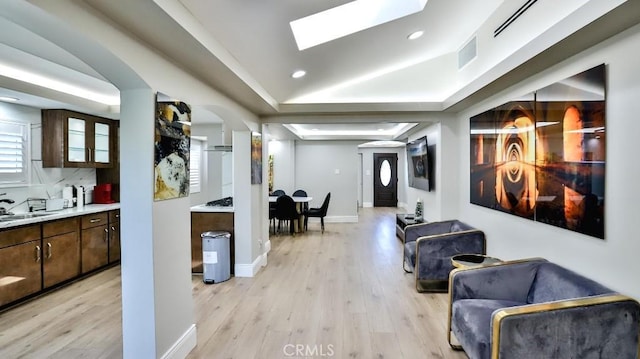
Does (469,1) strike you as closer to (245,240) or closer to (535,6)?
(535,6)

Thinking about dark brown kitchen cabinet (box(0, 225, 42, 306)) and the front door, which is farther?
the front door

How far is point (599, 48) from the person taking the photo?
7.29ft

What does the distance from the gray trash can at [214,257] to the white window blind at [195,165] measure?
3.39 metres

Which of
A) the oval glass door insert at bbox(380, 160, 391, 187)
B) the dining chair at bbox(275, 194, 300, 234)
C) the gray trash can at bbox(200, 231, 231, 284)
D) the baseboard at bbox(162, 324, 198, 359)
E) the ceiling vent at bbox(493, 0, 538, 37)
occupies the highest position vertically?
the ceiling vent at bbox(493, 0, 538, 37)

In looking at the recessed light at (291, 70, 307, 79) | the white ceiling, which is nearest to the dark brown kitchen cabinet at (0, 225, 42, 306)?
the white ceiling

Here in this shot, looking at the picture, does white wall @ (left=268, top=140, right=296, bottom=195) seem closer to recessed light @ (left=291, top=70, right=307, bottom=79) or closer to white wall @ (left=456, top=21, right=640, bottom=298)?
recessed light @ (left=291, top=70, right=307, bottom=79)

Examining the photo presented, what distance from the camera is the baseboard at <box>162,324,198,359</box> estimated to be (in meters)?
2.41

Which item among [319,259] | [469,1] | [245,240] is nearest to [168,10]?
[469,1]

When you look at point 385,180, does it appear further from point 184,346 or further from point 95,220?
point 184,346

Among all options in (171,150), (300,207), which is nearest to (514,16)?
A: (171,150)

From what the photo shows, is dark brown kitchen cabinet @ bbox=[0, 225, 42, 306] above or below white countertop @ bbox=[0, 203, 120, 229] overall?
below

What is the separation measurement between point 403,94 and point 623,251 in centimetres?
332

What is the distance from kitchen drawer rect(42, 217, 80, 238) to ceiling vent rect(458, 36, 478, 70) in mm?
5413

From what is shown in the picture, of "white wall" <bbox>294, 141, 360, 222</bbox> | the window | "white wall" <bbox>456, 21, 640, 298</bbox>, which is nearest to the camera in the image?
"white wall" <bbox>456, 21, 640, 298</bbox>
